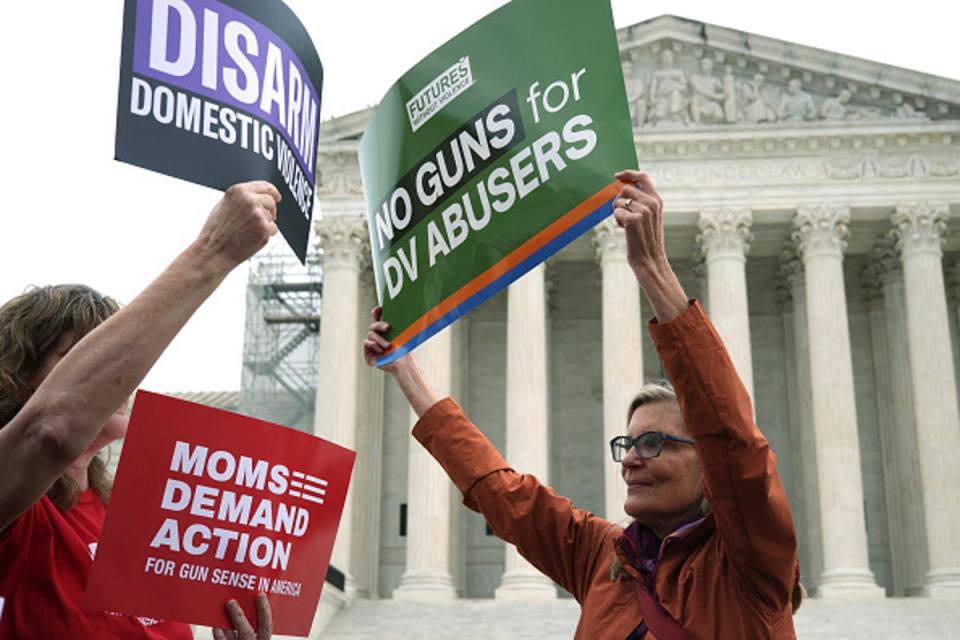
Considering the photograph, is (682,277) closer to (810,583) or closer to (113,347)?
(810,583)

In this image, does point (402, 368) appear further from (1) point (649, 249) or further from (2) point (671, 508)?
(1) point (649, 249)

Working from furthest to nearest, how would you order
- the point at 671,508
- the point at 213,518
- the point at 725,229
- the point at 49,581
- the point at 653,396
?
1. the point at 725,229
2. the point at 653,396
3. the point at 671,508
4. the point at 213,518
5. the point at 49,581

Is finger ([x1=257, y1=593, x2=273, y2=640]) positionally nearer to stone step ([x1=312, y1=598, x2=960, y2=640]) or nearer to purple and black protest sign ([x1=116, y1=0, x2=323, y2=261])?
purple and black protest sign ([x1=116, y1=0, x2=323, y2=261])

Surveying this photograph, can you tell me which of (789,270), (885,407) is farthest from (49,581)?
(885,407)

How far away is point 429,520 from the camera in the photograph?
38.2 metres

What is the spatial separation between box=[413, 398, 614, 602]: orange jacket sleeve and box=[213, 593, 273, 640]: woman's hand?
4.44 ft

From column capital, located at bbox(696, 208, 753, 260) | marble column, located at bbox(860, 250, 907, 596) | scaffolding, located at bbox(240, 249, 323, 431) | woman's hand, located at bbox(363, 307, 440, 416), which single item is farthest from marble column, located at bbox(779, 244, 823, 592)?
woman's hand, located at bbox(363, 307, 440, 416)

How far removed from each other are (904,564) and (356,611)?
20754 millimetres

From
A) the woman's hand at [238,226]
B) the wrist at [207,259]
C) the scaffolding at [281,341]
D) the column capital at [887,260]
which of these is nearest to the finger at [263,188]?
the woman's hand at [238,226]

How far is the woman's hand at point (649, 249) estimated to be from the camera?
4.28m

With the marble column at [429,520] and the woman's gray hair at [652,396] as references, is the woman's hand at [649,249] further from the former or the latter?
the marble column at [429,520]

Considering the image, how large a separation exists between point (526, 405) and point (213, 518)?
34083 mm

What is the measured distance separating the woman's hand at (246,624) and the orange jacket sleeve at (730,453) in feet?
5.92

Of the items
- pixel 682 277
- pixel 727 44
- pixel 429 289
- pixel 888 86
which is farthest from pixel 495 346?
pixel 429 289
